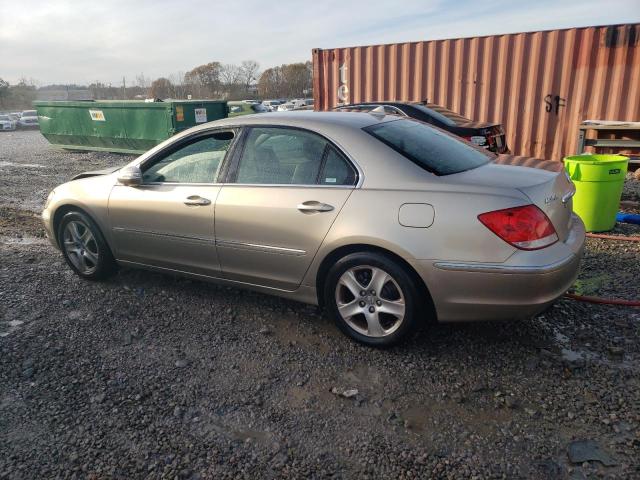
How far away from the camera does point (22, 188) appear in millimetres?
9930

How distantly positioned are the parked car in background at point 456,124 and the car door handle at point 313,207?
171 inches

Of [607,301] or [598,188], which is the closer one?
[607,301]

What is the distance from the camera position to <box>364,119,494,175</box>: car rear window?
321 cm

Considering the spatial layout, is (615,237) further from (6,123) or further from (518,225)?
(6,123)

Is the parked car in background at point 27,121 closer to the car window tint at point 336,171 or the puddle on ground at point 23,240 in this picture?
the puddle on ground at point 23,240

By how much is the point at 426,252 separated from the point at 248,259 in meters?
1.32

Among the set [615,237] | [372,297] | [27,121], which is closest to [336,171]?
Result: [372,297]

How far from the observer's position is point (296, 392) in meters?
2.89

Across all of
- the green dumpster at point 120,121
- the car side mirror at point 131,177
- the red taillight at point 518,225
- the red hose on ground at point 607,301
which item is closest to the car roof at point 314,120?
the car side mirror at point 131,177

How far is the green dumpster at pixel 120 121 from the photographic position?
13.2 meters

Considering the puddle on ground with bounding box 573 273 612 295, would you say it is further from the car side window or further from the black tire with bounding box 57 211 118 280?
the black tire with bounding box 57 211 118 280

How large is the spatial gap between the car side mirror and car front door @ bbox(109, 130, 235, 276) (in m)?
0.06

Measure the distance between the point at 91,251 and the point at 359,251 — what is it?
2.69 m

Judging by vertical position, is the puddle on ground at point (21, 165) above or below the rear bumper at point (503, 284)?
below
